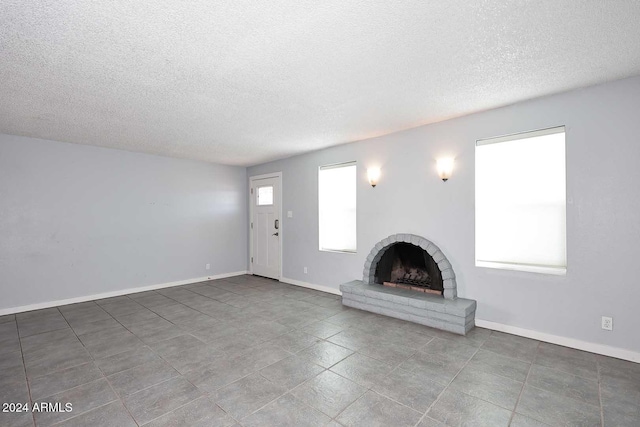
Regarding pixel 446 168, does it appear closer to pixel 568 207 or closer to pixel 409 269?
pixel 568 207

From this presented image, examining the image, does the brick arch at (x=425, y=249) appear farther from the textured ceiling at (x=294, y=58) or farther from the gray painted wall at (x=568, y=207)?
the textured ceiling at (x=294, y=58)

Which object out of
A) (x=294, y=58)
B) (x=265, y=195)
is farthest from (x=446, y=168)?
(x=265, y=195)

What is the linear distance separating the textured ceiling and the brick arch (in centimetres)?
153

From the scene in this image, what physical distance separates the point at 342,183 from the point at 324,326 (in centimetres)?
239

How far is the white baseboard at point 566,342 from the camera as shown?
2.59m

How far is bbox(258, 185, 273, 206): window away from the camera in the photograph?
6254 mm

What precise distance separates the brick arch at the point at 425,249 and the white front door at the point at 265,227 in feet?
7.70

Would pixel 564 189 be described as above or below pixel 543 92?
below

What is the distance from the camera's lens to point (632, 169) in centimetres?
257

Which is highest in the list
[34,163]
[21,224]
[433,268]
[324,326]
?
[34,163]

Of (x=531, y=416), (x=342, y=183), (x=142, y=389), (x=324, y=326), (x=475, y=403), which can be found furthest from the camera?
(x=342, y=183)

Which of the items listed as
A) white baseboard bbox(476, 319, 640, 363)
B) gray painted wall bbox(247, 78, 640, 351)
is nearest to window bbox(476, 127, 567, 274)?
gray painted wall bbox(247, 78, 640, 351)

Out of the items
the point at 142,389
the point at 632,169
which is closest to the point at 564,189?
the point at 632,169

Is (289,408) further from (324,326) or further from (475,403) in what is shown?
(324,326)
